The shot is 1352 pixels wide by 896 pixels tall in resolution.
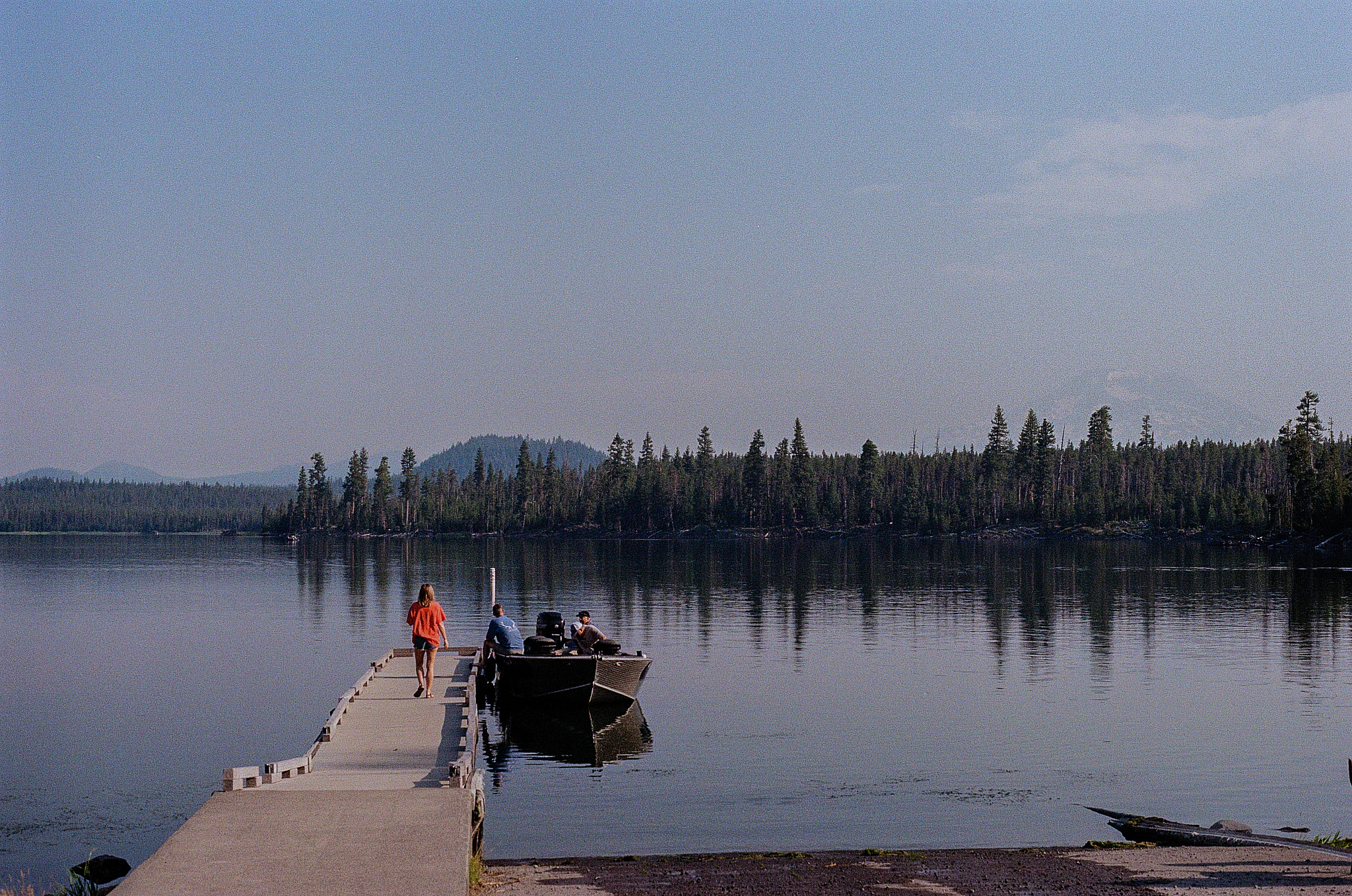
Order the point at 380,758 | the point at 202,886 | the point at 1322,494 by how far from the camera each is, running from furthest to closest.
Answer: the point at 1322,494 < the point at 380,758 < the point at 202,886

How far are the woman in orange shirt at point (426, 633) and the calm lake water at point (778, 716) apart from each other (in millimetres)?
2214

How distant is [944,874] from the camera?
15.6 meters

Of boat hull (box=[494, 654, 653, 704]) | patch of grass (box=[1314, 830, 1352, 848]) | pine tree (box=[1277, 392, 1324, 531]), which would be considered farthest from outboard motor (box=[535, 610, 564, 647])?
pine tree (box=[1277, 392, 1324, 531])

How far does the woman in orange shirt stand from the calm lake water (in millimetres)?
2214

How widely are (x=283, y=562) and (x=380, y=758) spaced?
387ft

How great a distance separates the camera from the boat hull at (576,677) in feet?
104

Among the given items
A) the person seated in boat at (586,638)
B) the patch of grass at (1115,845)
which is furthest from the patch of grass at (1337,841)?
the person seated in boat at (586,638)

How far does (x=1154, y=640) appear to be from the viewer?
48.7m

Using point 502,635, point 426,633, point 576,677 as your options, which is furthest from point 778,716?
point 426,633

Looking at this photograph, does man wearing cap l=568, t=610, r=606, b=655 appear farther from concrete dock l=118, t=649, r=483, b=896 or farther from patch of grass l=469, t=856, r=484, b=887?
patch of grass l=469, t=856, r=484, b=887

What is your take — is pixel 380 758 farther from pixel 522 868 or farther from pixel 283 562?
pixel 283 562

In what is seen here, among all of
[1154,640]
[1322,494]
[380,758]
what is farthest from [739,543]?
[380,758]

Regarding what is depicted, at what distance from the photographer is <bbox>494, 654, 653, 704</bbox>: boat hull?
31688mm

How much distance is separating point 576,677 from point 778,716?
508 centimetres
